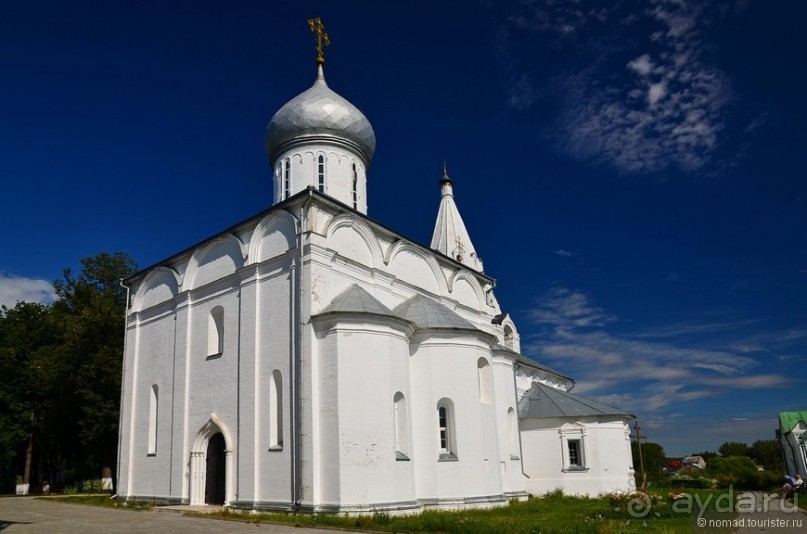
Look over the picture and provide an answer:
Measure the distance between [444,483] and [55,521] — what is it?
849cm

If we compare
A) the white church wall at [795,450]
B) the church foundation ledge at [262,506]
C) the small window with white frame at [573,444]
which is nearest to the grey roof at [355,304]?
the church foundation ledge at [262,506]

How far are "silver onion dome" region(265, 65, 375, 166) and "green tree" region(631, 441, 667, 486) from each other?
2132cm

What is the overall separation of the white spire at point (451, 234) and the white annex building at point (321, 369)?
23.6ft

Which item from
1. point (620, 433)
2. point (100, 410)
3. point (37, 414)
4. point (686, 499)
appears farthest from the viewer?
point (37, 414)

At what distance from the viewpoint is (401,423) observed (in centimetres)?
1441

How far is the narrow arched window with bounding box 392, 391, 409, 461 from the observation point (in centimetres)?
1421

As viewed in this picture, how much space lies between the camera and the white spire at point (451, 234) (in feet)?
92.1

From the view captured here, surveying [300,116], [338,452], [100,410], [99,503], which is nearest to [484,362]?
[338,452]

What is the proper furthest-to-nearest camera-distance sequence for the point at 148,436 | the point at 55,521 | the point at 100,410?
the point at 100,410, the point at 148,436, the point at 55,521

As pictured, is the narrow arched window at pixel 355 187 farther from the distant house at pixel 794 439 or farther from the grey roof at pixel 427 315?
the distant house at pixel 794 439

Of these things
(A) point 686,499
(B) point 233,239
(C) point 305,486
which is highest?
(B) point 233,239

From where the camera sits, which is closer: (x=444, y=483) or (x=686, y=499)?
(x=444, y=483)

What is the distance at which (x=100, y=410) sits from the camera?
24344 mm

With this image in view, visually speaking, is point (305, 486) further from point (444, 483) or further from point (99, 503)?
point (99, 503)
